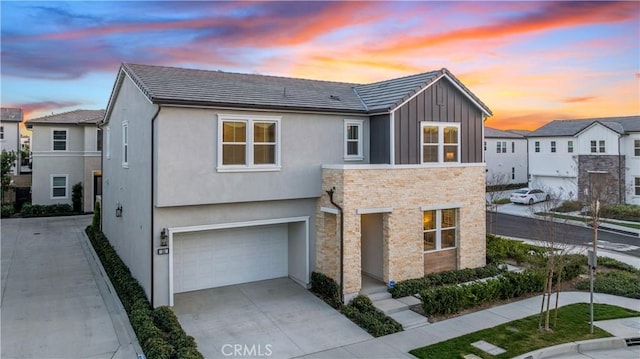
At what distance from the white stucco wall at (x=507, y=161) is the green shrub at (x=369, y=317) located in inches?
1361

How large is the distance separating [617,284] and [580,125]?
25.7 m

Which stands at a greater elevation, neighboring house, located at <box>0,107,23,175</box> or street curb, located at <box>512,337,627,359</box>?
neighboring house, located at <box>0,107,23,175</box>

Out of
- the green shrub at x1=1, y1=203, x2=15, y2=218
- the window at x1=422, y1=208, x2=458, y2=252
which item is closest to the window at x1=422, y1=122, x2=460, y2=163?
the window at x1=422, y1=208, x2=458, y2=252

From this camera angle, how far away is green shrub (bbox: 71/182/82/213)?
1152 inches

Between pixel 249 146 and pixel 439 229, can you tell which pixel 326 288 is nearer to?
pixel 439 229

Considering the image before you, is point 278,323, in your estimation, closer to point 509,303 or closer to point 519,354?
point 519,354

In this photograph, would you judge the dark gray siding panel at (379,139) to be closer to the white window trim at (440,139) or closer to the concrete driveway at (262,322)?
the white window trim at (440,139)

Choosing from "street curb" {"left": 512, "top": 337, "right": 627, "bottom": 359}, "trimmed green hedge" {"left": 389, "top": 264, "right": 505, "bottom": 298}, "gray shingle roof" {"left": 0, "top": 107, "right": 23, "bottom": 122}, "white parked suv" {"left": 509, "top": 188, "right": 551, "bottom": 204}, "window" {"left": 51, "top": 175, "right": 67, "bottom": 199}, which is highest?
"gray shingle roof" {"left": 0, "top": 107, "right": 23, "bottom": 122}

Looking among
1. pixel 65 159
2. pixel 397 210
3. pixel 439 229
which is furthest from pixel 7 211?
pixel 439 229

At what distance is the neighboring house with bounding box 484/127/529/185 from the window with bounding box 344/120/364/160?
3173 centimetres

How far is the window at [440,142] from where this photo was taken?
50.3 ft

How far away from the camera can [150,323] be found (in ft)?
33.5

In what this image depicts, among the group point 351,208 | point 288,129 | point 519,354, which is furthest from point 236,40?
point 519,354

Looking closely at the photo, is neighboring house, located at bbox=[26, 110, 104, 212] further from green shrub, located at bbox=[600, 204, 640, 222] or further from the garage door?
green shrub, located at bbox=[600, 204, 640, 222]
